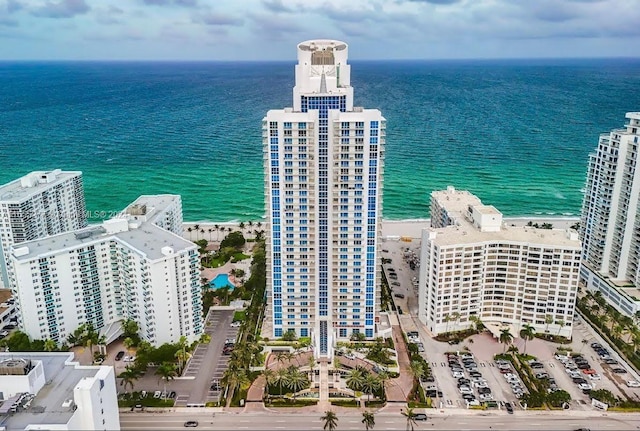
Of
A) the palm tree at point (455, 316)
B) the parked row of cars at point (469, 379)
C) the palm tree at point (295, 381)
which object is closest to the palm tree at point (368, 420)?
the palm tree at point (295, 381)

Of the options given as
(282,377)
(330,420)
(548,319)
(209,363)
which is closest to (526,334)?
(548,319)

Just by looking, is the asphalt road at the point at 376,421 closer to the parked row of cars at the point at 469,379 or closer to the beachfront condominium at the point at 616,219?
the parked row of cars at the point at 469,379

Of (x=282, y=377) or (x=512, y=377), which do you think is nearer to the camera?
(x=282, y=377)

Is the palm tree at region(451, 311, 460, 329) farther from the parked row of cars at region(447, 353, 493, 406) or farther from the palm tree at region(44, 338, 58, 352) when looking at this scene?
the palm tree at region(44, 338, 58, 352)

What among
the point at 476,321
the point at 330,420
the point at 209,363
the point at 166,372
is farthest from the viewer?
the point at 476,321

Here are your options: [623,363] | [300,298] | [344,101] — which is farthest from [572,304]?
[344,101]

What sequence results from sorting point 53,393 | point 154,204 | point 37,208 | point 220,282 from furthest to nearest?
point 220,282
point 154,204
point 37,208
point 53,393

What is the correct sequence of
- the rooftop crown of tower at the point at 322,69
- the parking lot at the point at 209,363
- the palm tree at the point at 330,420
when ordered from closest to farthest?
the palm tree at the point at 330,420, the parking lot at the point at 209,363, the rooftop crown of tower at the point at 322,69

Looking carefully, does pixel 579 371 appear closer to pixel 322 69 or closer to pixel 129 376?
pixel 322 69
